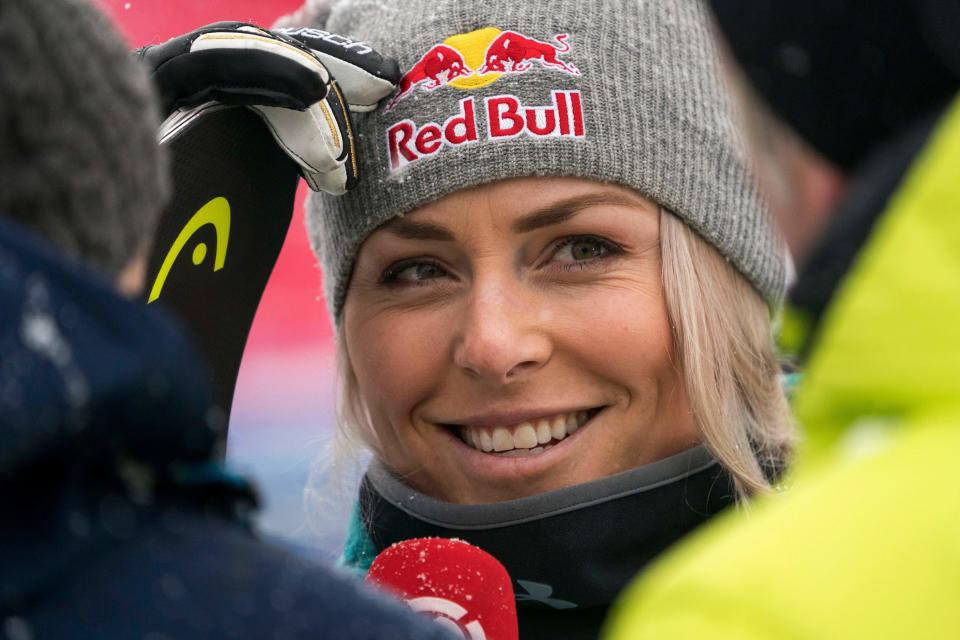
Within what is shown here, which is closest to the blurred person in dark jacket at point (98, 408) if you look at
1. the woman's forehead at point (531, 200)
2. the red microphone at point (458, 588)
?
the red microphone at point (458, 588)

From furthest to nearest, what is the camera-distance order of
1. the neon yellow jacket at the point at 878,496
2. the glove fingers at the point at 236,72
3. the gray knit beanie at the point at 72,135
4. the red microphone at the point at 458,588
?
the glove fingers at the point at 236,72 < the red microphone at the point at 458,588 < the gray knit beanie at the point at 72,135 < the neon yellow jacket at the point at 878,496

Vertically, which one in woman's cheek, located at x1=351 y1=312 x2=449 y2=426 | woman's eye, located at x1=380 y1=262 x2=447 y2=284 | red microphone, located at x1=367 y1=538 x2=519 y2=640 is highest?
woman's eye, located at x1=380 y1=262 x2=447 y2=284

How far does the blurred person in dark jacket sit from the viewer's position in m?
Result: 0.80

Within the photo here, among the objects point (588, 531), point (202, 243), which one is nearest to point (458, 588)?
point (588, 531)

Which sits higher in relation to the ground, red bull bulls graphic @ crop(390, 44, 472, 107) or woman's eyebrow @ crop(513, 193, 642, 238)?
red bull bulls graphic @ crop(390, 44, 472, 107)

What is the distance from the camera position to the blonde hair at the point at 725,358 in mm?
2154

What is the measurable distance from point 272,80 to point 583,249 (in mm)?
627

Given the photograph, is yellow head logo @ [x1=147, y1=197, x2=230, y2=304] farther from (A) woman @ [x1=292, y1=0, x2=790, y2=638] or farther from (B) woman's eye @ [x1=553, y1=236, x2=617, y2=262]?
(B) woman's eye @ [x1=553, y1=236, x2=617, y2=262]

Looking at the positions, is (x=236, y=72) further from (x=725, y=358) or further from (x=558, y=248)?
(x=725, y=358)

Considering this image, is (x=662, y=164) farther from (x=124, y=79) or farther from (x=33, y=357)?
(x=33, y=357)

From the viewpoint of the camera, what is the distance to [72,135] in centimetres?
87

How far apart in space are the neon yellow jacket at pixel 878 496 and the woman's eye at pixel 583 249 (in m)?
1.38

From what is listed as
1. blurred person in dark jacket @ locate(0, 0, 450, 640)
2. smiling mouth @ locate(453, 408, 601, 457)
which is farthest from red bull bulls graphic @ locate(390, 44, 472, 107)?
blurred person in dark jacket @ locate(0, 0, 450, 640)

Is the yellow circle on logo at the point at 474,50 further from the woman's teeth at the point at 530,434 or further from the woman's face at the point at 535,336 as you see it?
the woman's teeth at the point at 530,434
